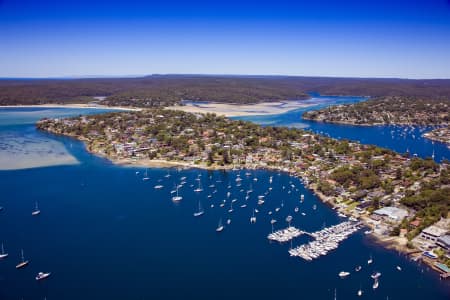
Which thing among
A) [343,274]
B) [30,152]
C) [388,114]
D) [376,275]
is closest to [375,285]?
[376,275]

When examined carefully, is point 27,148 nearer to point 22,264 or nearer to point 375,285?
point 22,264

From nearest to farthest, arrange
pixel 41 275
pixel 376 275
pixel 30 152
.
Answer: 1. pixel 41 275
2. pixel 376 275
3. pixel 30 152

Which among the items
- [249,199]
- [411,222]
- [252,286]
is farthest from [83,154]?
[411,222]

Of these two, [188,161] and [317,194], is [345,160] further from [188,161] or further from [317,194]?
[188,161]

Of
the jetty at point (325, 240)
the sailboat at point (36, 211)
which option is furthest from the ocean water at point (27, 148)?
the jetty at point (325, 240)

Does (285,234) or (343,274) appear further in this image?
(285,234)

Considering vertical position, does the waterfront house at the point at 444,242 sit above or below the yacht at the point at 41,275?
above

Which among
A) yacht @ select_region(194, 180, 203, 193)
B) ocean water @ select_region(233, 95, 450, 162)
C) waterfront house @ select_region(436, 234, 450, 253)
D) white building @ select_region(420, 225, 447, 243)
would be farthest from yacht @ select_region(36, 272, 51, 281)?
ocean water @ select_region(233, 95, 450, 162)

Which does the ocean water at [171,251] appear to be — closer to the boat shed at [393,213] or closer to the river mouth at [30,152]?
the boat shed at [393,213]
